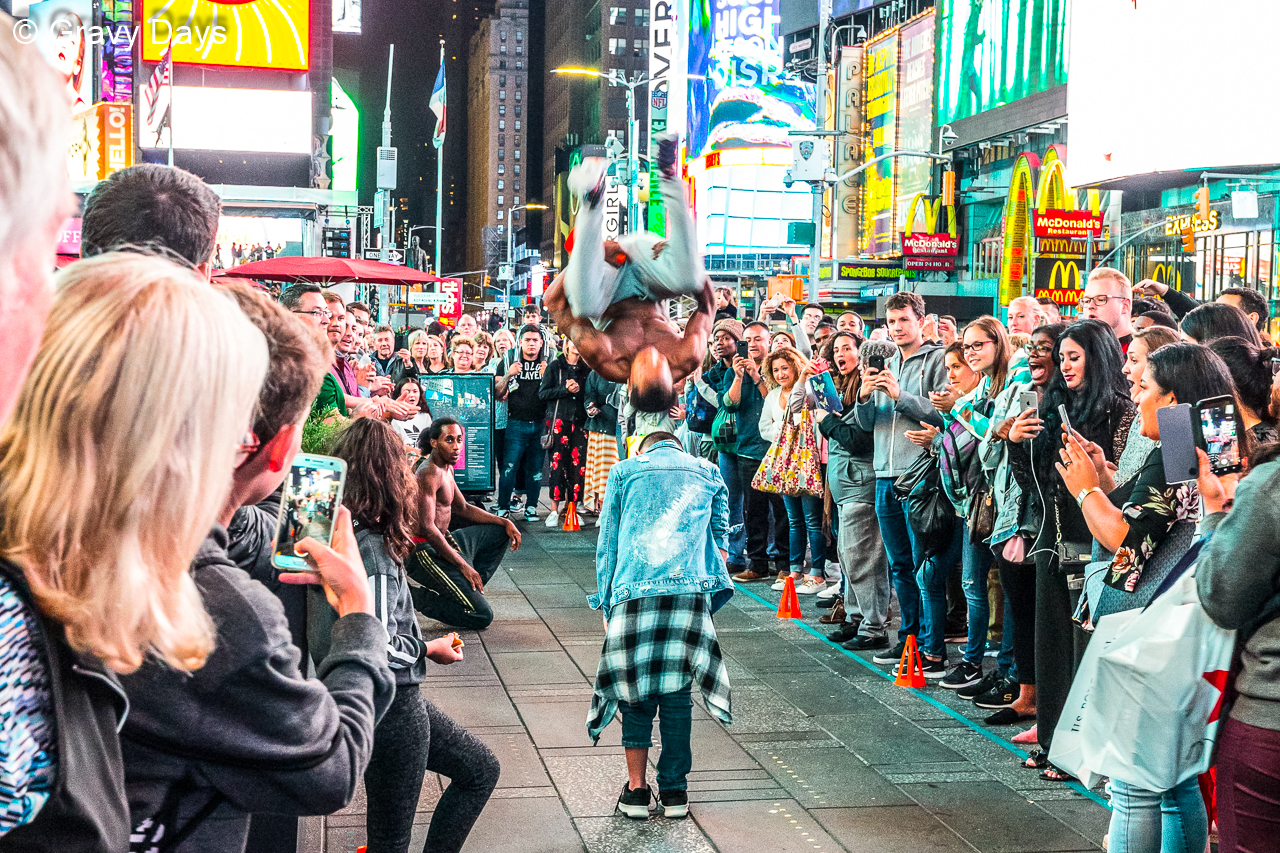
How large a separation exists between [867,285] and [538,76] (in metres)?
139

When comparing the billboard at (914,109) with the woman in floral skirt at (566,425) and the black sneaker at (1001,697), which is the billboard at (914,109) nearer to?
the woman in floral skirt at (566,425)

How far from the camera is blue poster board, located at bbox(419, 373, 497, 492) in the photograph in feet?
44.7

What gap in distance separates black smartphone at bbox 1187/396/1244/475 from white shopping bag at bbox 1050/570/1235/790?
1.21 feet

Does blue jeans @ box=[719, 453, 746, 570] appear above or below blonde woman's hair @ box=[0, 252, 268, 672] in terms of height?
below

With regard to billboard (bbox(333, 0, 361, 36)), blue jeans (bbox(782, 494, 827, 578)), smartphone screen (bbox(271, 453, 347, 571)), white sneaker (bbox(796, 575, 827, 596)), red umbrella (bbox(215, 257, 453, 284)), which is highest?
billboard (bbox(333, 0, 361, 36))

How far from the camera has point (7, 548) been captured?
4.96 feet

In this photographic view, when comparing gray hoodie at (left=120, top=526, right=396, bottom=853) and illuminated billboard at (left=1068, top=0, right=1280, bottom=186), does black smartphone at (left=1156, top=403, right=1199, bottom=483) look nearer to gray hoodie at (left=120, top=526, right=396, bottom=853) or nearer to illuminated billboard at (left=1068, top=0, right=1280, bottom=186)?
gray hoodie at (left=120, top=526, right=396, bottom=853)

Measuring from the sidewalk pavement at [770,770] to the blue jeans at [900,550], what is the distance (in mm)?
462

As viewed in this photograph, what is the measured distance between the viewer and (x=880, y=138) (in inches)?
2153

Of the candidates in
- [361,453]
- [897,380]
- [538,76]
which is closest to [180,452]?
[361,453]

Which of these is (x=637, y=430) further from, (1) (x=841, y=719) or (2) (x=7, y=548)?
(2) (x=7, y=548)

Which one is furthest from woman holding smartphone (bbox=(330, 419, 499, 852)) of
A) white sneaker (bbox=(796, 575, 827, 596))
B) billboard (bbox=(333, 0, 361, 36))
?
billboard (bbox=(333, 0, 361, 36))

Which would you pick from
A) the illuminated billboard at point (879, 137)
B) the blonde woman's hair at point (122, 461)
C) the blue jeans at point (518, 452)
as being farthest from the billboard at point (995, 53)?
the blonde woman's hair at point (122, 461)

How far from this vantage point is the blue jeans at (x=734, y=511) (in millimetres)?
12281
